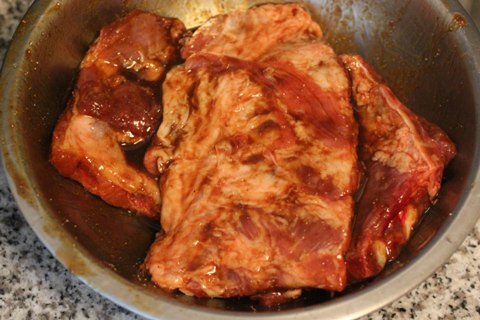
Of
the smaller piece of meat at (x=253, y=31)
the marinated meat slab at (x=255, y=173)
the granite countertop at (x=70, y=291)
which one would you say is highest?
the smaller piece of meat at (x=253, y=31)

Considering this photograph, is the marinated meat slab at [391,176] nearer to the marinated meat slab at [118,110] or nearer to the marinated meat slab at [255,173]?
the marinated meat slab at [255,173]

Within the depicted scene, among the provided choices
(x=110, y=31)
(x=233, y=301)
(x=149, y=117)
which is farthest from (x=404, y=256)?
(x=110, y=31)

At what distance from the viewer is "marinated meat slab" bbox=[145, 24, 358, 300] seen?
2057 millimetres

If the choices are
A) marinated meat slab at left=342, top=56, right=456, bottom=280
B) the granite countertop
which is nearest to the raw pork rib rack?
marinated meat slab at left=342, top=56, right=456, bottom=280

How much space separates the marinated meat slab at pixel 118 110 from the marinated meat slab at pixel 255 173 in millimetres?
125

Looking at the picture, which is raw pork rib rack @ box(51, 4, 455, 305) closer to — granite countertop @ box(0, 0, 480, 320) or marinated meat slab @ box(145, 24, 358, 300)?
marinated meat slab @ box(145, 24, 358, 300)

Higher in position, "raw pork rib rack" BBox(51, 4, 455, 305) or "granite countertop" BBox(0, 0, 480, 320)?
"raw pork rib rack" BBox(51, 4, 455, 305)

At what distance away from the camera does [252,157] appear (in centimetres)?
220

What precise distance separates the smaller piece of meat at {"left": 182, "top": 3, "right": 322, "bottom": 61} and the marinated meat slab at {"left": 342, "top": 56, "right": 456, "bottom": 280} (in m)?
0.49

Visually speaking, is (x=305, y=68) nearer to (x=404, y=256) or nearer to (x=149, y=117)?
(x=149, y=117)

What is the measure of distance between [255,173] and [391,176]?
1.70 feet

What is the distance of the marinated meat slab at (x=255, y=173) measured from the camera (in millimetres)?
2057

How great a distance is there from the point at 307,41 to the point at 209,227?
3.29 ft

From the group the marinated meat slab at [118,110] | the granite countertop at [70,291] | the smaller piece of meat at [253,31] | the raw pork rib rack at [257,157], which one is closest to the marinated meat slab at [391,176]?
the raw pork rib rack at [257,157]
